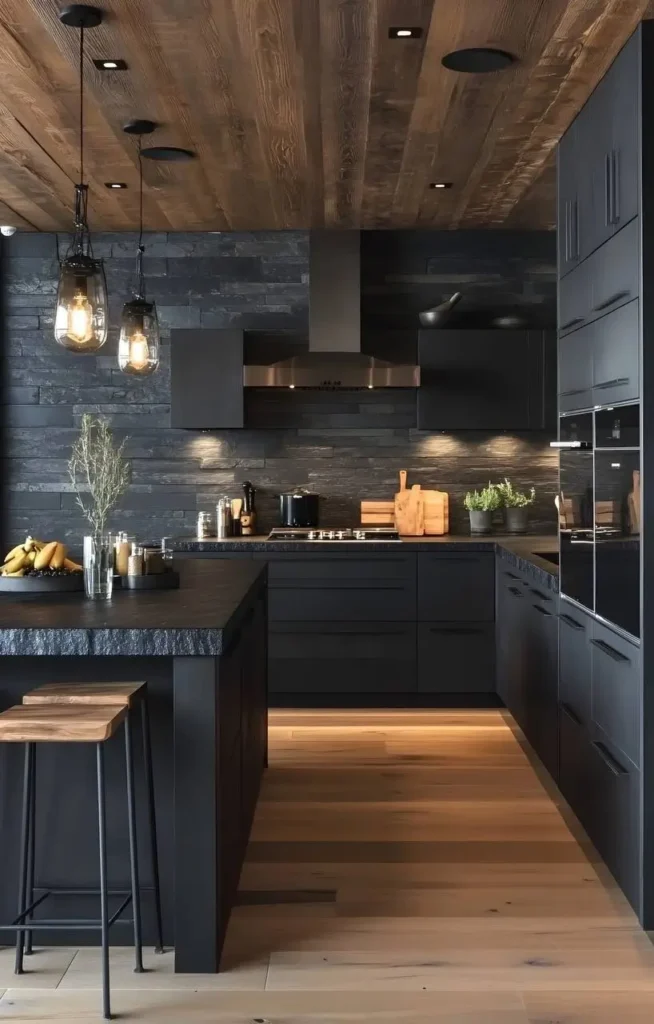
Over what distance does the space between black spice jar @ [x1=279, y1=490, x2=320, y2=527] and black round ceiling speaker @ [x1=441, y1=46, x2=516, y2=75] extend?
3.08 meters

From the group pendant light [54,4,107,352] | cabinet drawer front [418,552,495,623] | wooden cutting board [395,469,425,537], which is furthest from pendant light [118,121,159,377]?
wooden cutting board [395,469,425,537]

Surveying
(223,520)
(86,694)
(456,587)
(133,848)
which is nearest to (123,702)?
(86,694)

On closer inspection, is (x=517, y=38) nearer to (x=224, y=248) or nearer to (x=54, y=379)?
(x=224, y=248)

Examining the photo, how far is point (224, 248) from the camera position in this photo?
6.48m

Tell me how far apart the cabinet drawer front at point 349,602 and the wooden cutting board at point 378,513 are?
2.20 ft

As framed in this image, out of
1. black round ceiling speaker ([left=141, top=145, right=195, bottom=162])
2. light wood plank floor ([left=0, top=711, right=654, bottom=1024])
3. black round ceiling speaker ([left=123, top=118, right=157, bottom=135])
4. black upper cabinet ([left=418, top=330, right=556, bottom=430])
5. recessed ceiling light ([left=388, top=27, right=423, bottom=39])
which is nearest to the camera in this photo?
light wood plank floor ([left=0, top=711, right=654, bottom=1024])

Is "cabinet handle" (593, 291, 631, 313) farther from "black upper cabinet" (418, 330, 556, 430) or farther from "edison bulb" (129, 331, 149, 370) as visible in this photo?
"black upper cabinet" (418, 330, 556, 430)

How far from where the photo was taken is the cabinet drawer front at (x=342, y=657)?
19.4 ft

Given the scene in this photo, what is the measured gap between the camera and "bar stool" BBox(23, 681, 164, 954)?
8.98 ft

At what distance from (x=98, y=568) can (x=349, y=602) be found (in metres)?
2.73

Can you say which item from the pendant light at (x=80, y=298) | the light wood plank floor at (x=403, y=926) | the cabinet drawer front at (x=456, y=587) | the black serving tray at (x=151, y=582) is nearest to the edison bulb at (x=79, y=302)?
the pendant light at (x=80, y=298)

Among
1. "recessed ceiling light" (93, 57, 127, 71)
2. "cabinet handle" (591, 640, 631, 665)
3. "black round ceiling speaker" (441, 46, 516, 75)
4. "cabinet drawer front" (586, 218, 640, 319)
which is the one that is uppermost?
"recessed ceiling light" (93, 57, 127, 71)

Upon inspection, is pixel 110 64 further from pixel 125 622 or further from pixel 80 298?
pixel 125 622

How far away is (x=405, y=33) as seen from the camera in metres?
3.44
